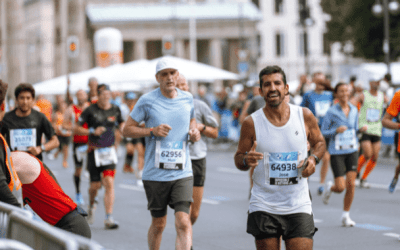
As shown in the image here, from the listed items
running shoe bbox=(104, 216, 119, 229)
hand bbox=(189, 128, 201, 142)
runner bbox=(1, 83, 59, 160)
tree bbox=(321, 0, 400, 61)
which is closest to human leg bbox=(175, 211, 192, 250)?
hand bbox=(189, 128, 201, 142)

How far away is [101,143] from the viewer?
10.4 meters

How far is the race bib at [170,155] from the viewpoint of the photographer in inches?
257

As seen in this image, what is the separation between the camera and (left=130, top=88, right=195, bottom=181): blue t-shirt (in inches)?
257

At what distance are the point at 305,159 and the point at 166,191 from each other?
5.68 ft

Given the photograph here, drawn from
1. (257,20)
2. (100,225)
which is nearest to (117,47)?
(100,225)

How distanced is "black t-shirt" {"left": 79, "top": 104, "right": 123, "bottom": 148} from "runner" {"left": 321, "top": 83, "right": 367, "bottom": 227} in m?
2.97

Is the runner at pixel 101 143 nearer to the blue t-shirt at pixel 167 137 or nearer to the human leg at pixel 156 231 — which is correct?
the human leg at pixel 156 231

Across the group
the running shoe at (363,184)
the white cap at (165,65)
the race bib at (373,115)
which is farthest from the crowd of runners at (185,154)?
the race bib at (373,115)

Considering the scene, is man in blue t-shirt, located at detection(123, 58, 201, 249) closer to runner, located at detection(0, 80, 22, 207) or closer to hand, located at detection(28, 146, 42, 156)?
runner, located at detection(0, 80, 22, 207)

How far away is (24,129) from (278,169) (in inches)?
180

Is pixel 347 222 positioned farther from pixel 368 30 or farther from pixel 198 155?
pixel 368 30

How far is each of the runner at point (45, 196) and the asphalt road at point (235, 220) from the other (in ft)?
10.1

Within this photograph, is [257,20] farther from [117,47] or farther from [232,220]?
[232,220]

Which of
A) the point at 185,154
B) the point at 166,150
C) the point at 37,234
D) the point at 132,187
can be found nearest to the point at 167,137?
the point at 166,150
